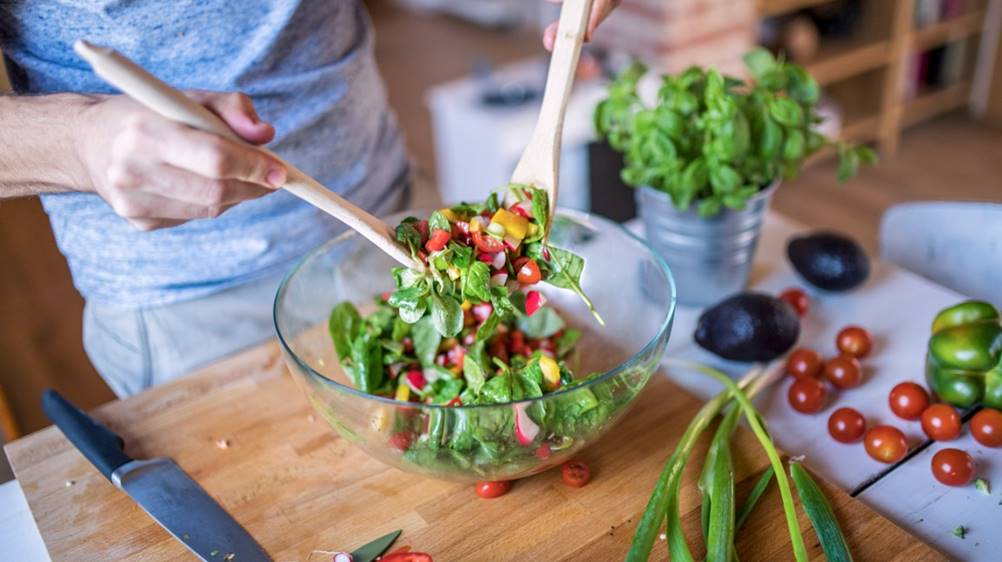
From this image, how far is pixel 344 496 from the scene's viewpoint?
92 cm

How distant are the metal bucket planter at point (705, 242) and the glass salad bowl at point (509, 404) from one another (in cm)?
12

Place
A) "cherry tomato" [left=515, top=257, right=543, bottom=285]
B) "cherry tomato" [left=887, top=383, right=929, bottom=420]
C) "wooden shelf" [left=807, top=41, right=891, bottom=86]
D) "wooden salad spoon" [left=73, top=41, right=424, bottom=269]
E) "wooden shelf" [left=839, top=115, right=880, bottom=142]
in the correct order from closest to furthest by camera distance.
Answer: "wooden salad spoon" [left=73, top=41, right=424, bottom=269] < "cherry tomato" [left=515, top=257, right=543, bottom=285] < "cherry tomato" [left=887, top=383, right=929, bottom=420] < "wooden shelf" [left=807, top=41, right=891, bottom=86] < "wooden shelf" [left=839, top=115, right=880, bottom=142]

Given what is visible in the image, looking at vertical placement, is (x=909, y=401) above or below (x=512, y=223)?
below

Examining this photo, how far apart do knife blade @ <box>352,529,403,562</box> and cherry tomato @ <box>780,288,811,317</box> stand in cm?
64

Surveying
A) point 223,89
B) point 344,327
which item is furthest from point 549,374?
point 223,89

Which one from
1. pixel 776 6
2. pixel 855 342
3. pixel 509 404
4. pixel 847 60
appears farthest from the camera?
pixel 847 60

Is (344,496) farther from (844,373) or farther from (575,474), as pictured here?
A: (844,373)

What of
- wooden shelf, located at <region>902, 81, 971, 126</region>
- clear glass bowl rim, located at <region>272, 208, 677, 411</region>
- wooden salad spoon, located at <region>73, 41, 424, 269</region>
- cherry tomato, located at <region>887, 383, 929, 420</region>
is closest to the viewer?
wooden salad spoon, located at <region>73, 41, 424, 269</region>

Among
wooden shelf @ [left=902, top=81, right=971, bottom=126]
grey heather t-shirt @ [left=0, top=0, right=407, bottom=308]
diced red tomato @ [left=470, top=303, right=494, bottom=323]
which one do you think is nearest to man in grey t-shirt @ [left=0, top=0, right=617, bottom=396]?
grey heather t-shirt @ [left=0, top=0, right=407, bottom=308]

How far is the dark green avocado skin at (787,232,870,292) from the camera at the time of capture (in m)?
1.19

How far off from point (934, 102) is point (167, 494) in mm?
3756

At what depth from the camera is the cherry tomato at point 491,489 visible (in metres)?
0.90

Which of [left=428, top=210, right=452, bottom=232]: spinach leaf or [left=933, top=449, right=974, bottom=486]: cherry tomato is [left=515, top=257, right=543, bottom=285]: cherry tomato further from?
[left=933, top=449, right=974, bottom=486]: cherry tomato

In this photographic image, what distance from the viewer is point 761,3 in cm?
299
